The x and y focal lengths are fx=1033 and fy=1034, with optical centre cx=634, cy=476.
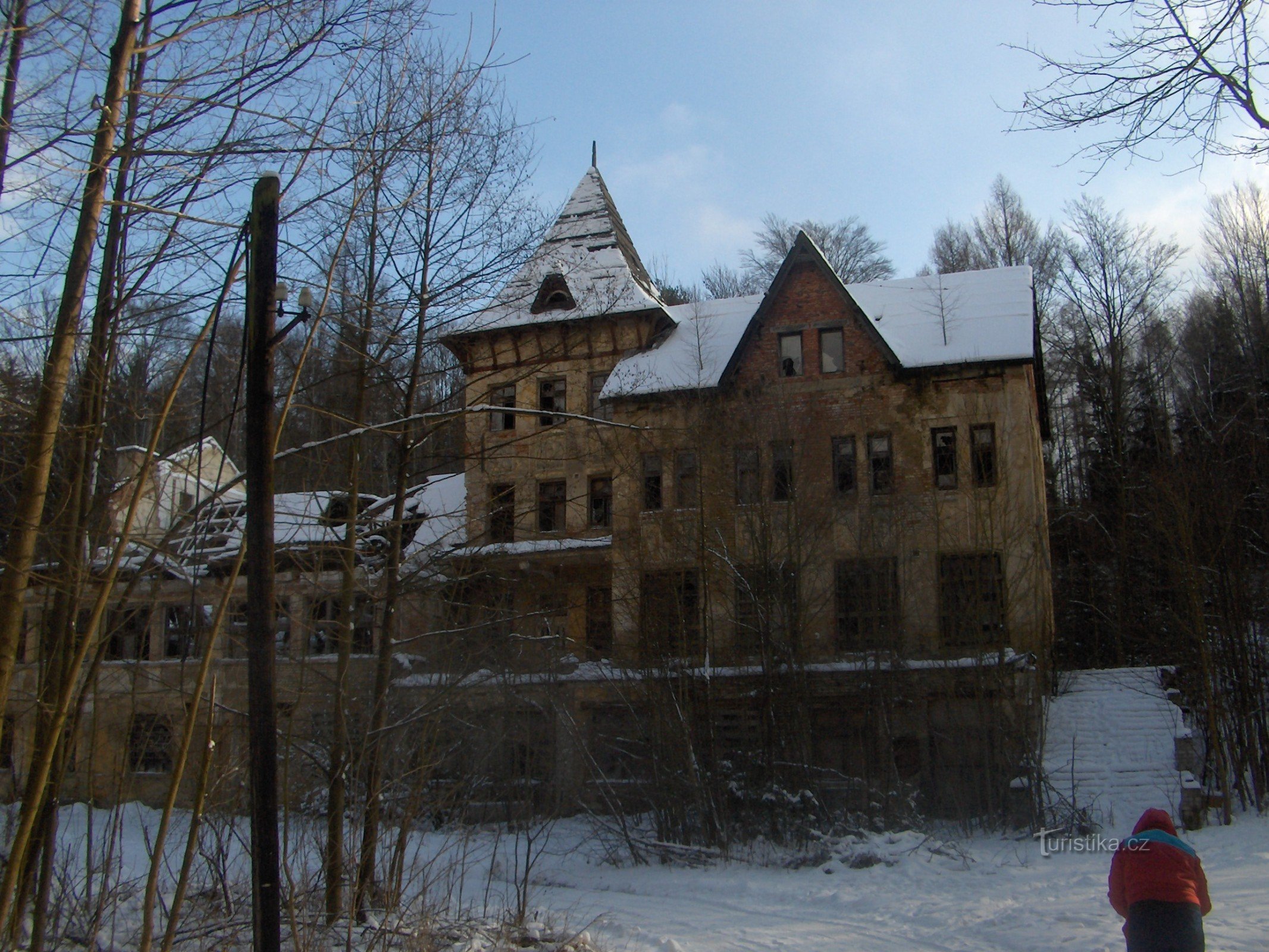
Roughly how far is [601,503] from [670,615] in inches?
271

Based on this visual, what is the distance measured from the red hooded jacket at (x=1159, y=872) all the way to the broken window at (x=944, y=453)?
17.2 m

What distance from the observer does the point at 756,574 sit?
22422 millimetres

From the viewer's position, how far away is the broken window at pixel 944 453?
78.6 ft

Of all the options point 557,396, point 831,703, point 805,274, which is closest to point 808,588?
point 831,703

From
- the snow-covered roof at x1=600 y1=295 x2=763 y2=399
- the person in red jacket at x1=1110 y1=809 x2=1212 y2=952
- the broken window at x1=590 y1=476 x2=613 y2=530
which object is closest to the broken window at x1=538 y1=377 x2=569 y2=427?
the snow-covered roof at x1=600 y1=295 x2=763 y2=399

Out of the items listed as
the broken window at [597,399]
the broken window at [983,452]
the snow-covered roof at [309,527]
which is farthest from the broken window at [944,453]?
the snow-covered roof at [309,527]

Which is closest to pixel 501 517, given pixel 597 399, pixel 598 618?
pixel 598 618

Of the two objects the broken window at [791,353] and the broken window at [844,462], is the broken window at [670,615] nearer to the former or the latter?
the broken window at [844,462]

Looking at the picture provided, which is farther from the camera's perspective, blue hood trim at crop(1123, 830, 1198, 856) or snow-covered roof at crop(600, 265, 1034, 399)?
snow-covered roof at crop(600, 265, 1034, 399)

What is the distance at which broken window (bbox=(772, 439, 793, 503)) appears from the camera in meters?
23.2

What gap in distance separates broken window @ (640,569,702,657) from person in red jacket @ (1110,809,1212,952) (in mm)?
14633

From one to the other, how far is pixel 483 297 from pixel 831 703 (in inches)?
498

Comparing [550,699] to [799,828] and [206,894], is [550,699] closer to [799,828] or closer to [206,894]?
[799,828]

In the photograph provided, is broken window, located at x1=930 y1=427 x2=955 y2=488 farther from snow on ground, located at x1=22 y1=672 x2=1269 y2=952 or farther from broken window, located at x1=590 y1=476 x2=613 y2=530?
broken window, located at x1=590 y1=476 x2=613 y2=530
